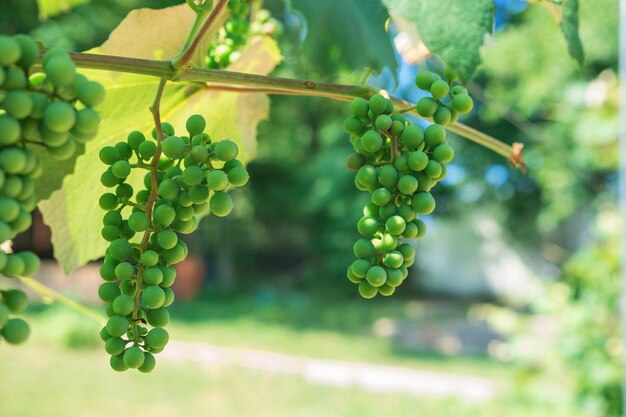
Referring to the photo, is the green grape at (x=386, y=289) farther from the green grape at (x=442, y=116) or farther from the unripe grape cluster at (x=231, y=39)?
the unripe grape cluster at (x=231, y=39)

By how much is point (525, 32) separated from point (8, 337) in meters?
7.42

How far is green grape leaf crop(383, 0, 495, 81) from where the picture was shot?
0.40 meters

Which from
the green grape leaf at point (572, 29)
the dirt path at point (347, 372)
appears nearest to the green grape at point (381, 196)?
the green grape leaf at point (572, 29)

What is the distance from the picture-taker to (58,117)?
232 millimetres

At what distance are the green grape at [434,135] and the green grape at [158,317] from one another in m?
0.15

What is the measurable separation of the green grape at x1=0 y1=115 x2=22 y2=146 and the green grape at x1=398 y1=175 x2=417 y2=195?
0.18m

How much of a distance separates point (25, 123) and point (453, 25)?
0.84ft

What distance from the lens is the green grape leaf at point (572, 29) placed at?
0.47m

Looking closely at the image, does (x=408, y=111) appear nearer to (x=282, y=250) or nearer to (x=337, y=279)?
(x=337, y=279)

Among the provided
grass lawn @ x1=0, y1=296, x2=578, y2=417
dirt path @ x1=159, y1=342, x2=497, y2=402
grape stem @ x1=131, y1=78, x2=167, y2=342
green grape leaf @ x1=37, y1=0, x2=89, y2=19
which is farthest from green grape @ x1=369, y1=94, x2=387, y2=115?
dirt path @ x1=159, y1=342, x2=497, y2=402

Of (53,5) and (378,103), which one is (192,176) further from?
(53,5)

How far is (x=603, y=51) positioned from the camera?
6449 mm

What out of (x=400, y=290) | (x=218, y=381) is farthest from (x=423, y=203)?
(x=400, y=290)

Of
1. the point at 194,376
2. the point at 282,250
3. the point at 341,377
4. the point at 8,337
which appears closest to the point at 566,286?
the point at 341,377
